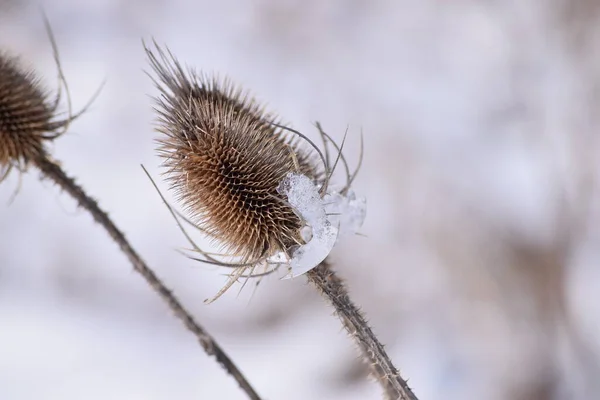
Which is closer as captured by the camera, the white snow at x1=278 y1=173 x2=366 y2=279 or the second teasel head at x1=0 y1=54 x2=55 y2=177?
the white snow at x1=278 y1=173 x2=366 y2=279

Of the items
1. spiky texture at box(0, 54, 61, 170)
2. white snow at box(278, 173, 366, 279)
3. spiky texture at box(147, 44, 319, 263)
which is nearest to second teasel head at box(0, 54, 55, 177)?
spiky texture at box(0, 54, 61, 170)

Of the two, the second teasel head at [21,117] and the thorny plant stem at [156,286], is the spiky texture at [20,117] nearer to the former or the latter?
the second teasel head at [21,117]

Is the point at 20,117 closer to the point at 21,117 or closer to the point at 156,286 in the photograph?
the point at 21,117

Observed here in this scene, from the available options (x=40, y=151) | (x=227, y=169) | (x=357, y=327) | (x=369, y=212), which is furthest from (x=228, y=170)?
(x=369, y=212)

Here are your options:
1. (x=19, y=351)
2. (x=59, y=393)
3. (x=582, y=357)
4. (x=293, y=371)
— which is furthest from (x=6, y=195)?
(x=582, y=357)

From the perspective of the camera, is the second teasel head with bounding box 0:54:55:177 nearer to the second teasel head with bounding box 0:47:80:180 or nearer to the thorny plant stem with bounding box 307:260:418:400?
the second teasel head with bounding box 0:47:80:180

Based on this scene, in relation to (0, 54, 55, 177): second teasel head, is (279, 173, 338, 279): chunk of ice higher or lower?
lower

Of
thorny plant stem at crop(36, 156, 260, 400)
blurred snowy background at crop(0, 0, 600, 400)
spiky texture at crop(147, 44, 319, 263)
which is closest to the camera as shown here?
spiky texture at crop(147, 44, 319, 263)
